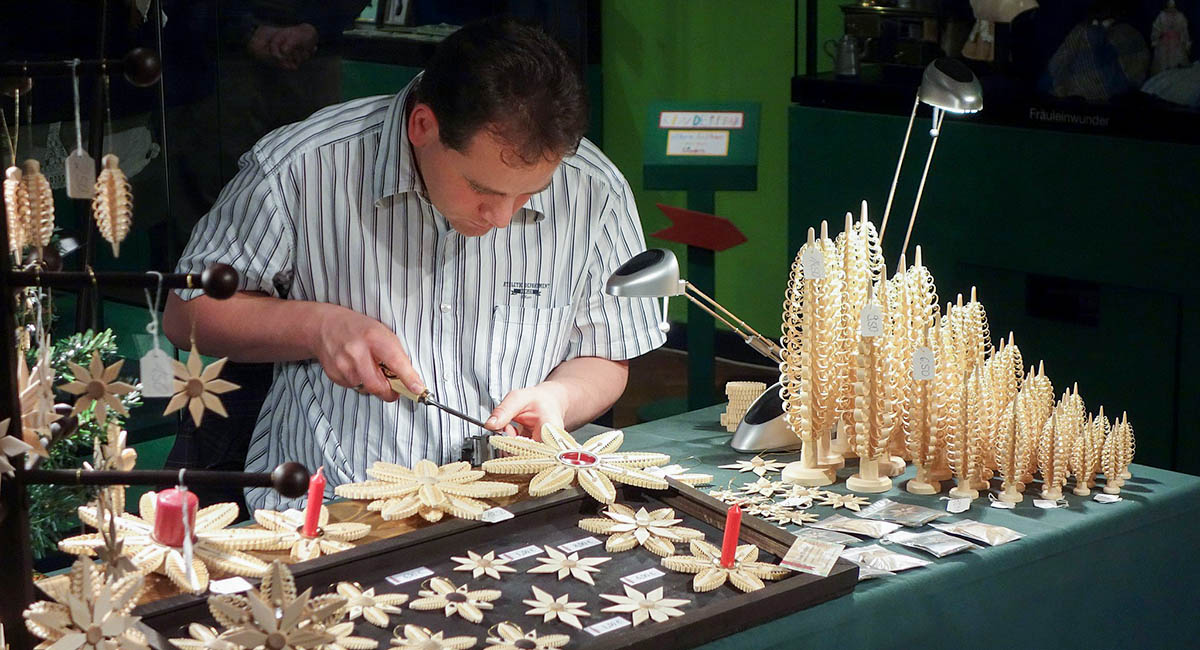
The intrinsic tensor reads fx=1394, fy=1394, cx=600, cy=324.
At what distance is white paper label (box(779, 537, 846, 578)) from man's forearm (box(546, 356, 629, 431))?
710 millimetres

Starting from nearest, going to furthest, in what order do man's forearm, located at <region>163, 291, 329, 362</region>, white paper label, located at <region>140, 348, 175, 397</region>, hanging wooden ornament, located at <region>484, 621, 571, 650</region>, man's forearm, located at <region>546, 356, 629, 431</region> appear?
white paper label, located at <region>140, 348, 175, 397</region> → hanging wooden ornament, located at <region>484, 621, 571, 650</region> → man's forearm, located at <region>163, 291, 329, 362</region> → man's forearm, located at <region>546, 356, 629, 431</region>

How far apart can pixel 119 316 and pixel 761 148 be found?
10.3ft

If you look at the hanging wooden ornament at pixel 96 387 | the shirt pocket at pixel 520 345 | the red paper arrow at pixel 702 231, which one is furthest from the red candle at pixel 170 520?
the red paper arrow at pixel 702 231

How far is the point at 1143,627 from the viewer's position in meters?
2.35

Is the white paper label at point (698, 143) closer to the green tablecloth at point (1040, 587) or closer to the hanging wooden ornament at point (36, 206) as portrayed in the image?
the green tablecloth at point (1040, 587)

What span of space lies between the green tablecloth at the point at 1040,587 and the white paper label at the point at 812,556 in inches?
2.0

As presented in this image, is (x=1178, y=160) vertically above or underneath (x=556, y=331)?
above

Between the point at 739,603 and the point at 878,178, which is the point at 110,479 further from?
the point at 878,178

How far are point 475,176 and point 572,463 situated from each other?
0.49 metres

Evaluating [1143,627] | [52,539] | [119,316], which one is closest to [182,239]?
[119,316]

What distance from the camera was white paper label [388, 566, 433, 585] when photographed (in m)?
1.85

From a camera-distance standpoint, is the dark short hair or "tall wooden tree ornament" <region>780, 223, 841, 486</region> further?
"tall wooden tree ornament" <region>780, 223, 841, 486</region>

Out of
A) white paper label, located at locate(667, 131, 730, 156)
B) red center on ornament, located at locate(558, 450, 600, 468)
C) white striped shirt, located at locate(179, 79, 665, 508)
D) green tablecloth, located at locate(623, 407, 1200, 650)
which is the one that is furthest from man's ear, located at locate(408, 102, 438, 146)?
white paper label, located at locate(667, 131, 730, 156)

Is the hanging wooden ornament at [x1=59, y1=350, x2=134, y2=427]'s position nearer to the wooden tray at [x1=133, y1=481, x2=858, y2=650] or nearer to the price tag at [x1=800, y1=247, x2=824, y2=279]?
the wooden tray at [x1=133, y1=481, x2=858, y2=650]
